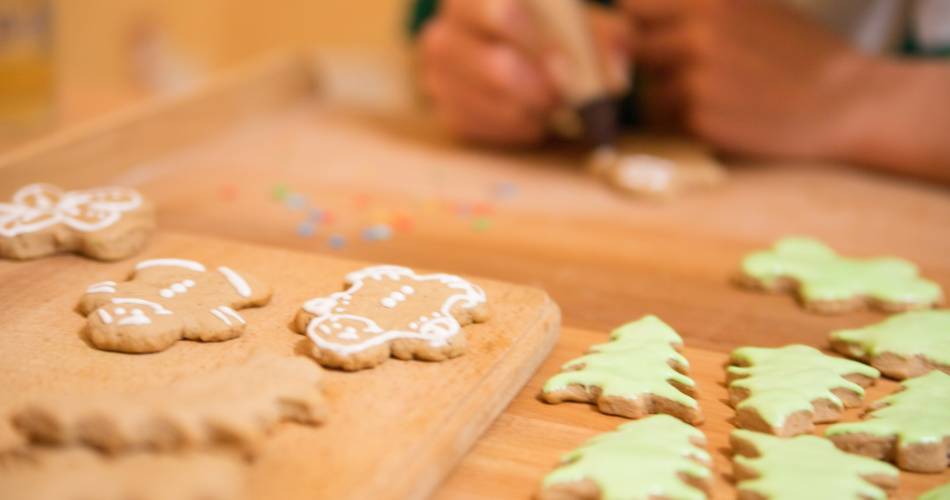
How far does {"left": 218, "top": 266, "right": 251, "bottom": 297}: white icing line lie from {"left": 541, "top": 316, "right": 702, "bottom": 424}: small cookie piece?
0.26 m

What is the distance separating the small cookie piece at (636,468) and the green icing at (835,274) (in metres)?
0.34

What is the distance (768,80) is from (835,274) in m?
0.51

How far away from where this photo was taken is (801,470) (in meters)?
0.63

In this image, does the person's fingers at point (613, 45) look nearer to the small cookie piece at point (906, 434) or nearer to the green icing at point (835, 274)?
the green icing at point (835, 274)

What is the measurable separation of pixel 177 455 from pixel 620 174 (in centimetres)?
82

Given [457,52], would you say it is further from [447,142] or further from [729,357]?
[729,357]

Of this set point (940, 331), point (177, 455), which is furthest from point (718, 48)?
point (177, 455)

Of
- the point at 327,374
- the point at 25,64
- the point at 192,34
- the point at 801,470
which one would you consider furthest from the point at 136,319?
the point at 192,34

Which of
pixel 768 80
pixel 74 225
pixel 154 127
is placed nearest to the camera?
pixel 74 225

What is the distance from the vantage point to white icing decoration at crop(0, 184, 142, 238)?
92 cm

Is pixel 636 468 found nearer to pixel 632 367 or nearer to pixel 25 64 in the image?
pixel 632 367

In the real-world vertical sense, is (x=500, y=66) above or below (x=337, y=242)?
above

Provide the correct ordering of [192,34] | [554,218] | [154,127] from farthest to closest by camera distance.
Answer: [192,34], [154,127], [554,218]

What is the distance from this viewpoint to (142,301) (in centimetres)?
78
